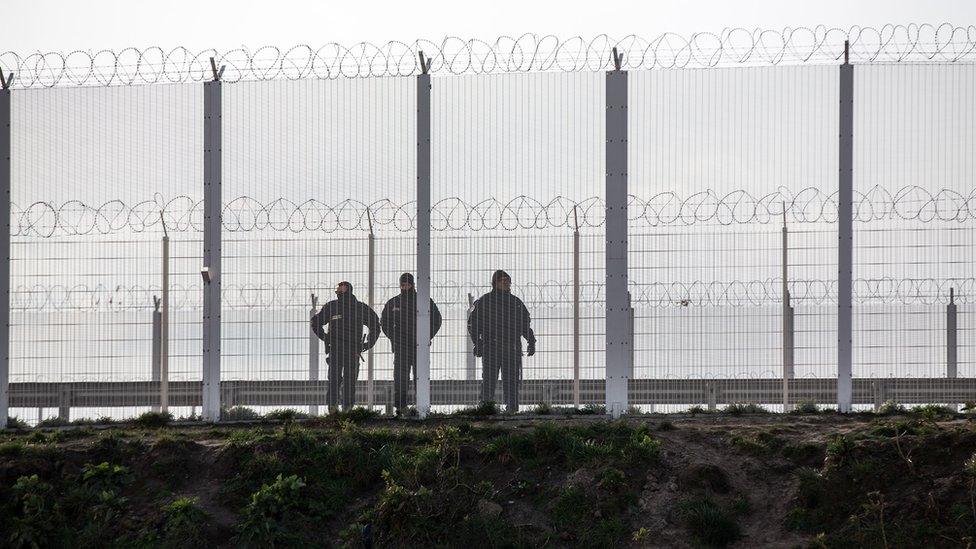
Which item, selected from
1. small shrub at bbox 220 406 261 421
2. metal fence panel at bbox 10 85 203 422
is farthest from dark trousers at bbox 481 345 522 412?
metal fence panel at bbox 10 85 203 422

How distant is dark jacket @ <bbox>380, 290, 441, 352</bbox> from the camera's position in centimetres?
1292

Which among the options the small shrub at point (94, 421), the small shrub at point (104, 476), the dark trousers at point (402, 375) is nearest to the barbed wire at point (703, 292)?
the dark trousers at point (402, 375)

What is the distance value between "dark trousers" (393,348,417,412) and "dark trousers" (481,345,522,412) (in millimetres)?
827

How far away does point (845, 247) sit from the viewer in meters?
12.6

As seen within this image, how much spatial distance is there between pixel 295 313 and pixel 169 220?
1.90 metres

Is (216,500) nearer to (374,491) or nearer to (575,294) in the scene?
(374,491)

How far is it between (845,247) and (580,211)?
2983 mm

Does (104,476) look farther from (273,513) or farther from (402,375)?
(402,375)

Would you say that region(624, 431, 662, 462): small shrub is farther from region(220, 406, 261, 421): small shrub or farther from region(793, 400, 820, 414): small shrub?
region(220, 406, 261, 421): small shrub

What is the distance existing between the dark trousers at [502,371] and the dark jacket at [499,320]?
7cm

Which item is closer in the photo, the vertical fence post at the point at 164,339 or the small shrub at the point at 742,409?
the small shrub at the point at 742,409

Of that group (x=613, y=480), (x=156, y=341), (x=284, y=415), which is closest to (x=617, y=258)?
(x=613, y=480)

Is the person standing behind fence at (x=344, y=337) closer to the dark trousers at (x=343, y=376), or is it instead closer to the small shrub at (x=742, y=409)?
the dark trousers at (x=343, y=376)

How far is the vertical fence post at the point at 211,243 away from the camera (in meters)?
13.0
